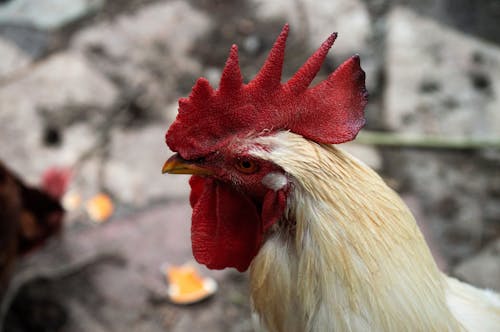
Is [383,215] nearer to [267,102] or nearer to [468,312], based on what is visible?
[267,102]

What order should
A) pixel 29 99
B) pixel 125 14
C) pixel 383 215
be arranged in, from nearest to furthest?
pixel 383 215
pixel 29 99
pixel 125 14

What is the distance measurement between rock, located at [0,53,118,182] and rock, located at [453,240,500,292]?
3.06m

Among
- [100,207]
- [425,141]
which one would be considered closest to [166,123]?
[100,207]

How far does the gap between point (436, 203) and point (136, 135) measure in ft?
8.19

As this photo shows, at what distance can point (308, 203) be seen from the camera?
153cm

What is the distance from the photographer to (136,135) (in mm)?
4531

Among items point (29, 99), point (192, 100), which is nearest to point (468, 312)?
point (192, 100)

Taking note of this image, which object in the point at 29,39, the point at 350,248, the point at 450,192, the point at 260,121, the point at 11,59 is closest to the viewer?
the point at 350,248

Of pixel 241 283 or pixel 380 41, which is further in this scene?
pixel 380 41

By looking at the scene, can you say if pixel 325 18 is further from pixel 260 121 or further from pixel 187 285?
pixel 260 121

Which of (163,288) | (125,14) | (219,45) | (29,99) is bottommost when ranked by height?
(163,288)

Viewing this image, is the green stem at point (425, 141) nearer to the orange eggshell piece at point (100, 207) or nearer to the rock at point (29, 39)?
the orange eggshell piece at point (100, 207)

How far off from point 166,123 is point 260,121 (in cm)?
309

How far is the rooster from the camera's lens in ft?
4.98
